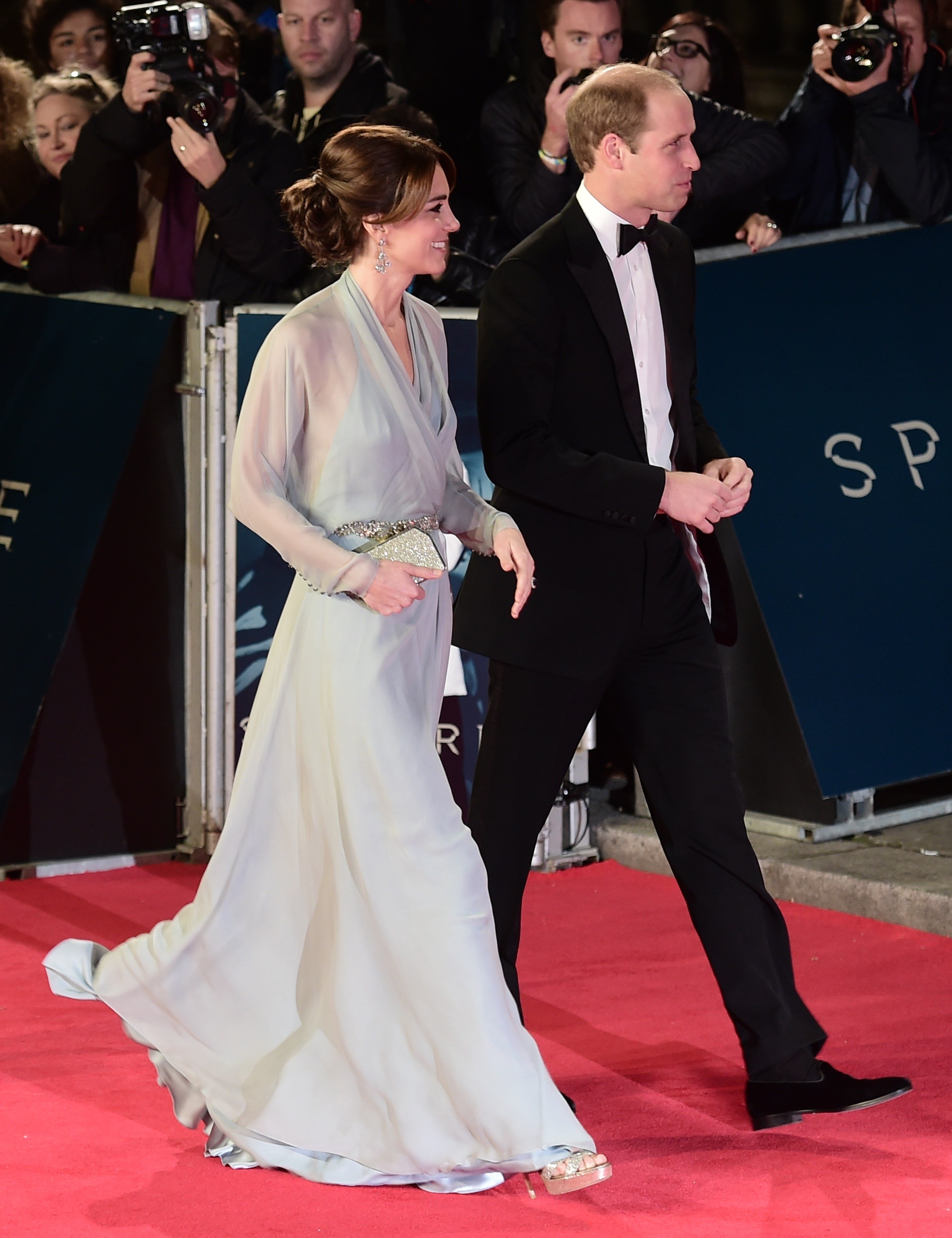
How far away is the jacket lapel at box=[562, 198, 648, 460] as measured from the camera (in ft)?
11.5

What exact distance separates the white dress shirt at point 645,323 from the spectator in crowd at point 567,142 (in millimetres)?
2298

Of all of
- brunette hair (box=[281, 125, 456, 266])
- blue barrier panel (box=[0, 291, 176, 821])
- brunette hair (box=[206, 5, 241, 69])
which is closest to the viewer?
brunette hair (box=[281, 125, 456, 266])

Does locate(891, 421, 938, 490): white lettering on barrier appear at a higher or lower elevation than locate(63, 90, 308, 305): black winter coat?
lower

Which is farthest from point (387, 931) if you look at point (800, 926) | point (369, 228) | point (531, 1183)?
point (800, 926)

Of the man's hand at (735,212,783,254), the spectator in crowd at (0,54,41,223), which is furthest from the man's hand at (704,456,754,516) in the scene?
the spectator in crowd at (0,54,41,223)

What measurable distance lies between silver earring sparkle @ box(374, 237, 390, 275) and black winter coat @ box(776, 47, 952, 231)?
3075 mm

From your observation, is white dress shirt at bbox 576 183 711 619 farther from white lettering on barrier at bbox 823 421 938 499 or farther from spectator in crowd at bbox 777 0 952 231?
spectator in crowd at bbox 777 0 952 231

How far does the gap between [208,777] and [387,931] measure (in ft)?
8.96

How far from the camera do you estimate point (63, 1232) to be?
304 cm

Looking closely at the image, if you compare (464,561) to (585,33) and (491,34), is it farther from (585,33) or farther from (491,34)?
(491,34)

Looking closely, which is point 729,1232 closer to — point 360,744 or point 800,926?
point 360,744

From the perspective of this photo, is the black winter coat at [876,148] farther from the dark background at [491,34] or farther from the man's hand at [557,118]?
the dark background at [491,34]

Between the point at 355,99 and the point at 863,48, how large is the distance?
1713 mm

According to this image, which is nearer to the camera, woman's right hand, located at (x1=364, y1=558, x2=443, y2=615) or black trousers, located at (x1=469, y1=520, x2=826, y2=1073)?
woman's right hand, located at (x1=364, y1=558, x2=443, y2=615)
